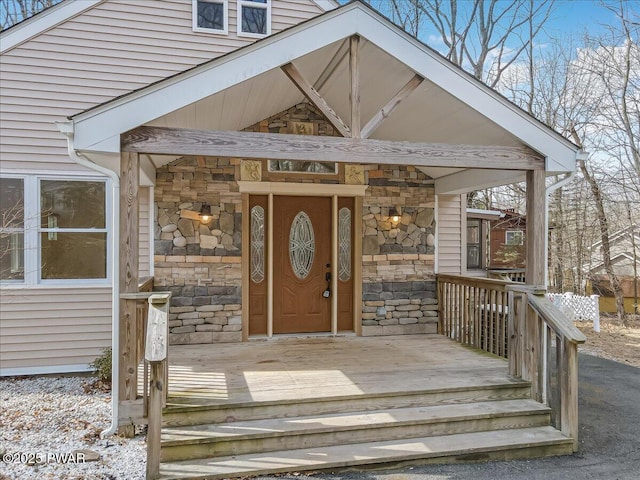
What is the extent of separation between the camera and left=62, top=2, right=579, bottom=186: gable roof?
Answer: 3465mm

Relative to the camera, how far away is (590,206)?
12086mm

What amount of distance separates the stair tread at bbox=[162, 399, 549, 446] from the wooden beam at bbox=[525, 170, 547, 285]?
1228 millimetres

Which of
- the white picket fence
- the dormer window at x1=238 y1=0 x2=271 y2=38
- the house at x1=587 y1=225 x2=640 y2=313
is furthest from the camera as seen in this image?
the house at x1=587 y1=225 x2=640 y2=313

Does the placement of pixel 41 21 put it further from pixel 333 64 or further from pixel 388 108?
pixel 388 108

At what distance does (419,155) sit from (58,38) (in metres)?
5.10

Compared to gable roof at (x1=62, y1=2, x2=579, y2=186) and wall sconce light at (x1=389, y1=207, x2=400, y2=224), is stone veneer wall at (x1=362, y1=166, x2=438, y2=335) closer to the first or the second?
wall sconce light at (x1=389, y1=207, x2=400, y2=224)

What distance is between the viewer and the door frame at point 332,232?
19.3 feet

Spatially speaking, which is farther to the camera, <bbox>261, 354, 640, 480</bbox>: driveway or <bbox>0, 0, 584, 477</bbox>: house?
<bbox>0, 0, 584, 477</bbox>: house

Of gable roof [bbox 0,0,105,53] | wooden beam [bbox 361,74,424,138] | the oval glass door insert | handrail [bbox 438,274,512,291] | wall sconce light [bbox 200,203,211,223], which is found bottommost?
handrail [bbox 438,274,512,291]

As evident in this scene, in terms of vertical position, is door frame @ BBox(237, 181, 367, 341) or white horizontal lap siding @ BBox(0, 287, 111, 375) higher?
door frame @ BBox(237, 181, 367, 341)

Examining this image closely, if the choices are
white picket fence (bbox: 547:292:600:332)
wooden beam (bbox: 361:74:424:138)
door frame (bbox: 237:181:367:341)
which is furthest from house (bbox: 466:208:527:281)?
wooden beam (bbox: 361:74:424:138)

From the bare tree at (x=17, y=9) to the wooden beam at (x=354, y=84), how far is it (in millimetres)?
9593

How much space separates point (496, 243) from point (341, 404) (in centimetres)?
1257

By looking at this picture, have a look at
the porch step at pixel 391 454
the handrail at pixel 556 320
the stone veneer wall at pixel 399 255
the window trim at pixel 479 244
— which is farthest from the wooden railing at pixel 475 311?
the window trim at pixel 479 244
